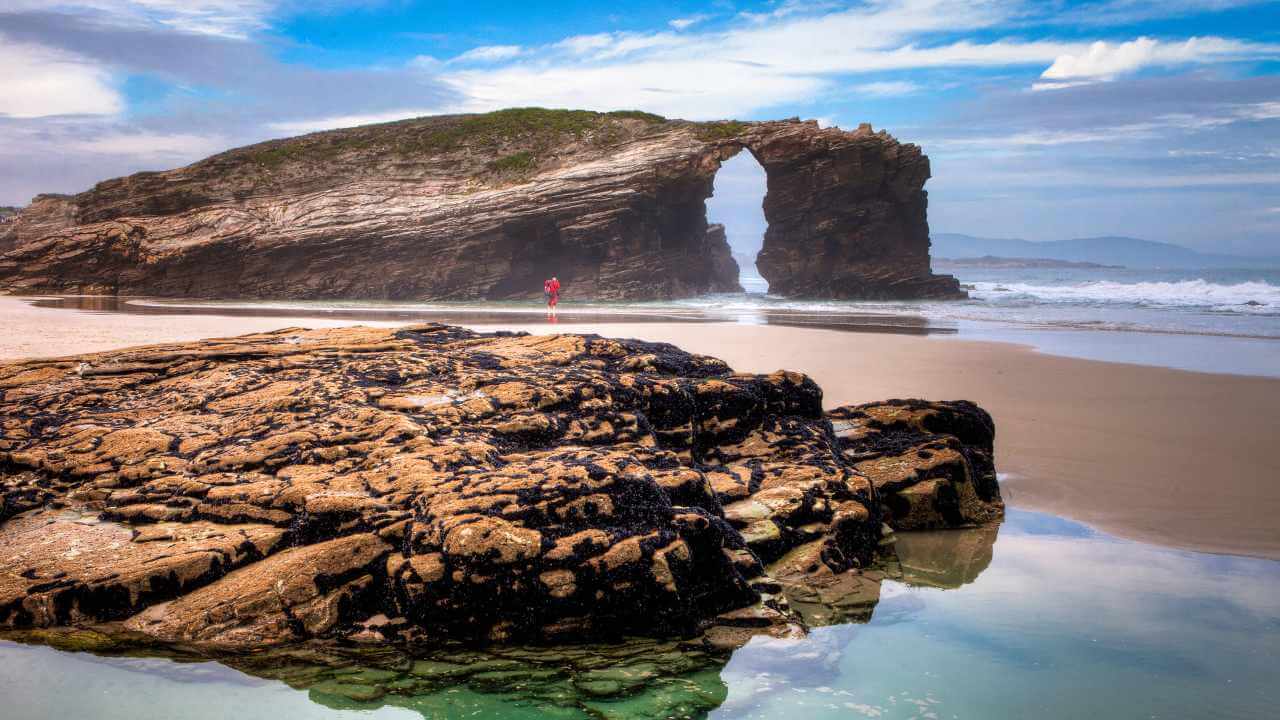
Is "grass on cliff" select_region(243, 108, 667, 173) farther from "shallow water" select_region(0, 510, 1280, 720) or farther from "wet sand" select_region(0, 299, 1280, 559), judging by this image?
"shallow water" select_region(0, 510, 1280, 720)

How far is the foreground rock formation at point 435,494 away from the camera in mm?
2834

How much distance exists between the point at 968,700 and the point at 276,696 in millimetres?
2247

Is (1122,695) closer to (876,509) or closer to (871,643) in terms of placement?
(871,643)

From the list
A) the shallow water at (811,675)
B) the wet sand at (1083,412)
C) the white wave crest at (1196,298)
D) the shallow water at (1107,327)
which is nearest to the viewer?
the shallow water at (811,675)

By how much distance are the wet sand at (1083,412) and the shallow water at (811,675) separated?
1451mm

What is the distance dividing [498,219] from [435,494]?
3393cm

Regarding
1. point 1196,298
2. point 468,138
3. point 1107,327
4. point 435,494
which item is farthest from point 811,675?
point 468,138

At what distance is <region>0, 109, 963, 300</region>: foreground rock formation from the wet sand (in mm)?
22076

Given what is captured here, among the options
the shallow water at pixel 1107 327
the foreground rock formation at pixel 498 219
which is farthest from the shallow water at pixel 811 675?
the foreground rock formation at pixel 498 219

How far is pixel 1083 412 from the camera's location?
733cm

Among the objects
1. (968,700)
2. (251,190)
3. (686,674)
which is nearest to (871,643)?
(968,700)

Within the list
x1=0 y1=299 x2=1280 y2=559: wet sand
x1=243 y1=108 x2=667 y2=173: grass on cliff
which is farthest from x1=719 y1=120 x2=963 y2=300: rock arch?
x1=0 y1=299 x2=1280 y2=559: wet sand

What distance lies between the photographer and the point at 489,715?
2.37 metres

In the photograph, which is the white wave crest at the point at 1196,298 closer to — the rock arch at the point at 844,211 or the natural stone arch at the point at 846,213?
the natural stone arch at the point at 846,213
